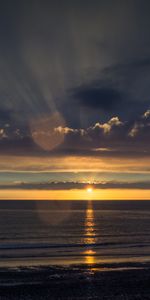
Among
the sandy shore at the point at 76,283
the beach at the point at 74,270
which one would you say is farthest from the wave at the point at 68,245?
the sandy shore at the point at 76,283

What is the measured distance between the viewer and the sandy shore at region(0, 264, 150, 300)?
115ft

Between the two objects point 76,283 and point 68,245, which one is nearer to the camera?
point 76,283

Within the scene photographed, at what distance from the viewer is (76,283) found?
A: 3984 centimetres

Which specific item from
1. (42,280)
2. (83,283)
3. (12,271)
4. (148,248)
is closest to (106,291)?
(83,283)

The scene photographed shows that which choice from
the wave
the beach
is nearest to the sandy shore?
the beach

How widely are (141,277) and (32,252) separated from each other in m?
22.6

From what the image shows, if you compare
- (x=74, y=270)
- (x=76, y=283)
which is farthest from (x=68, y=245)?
(x=76, y=283)

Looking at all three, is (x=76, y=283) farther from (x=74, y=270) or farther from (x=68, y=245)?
(x=68, y=245)

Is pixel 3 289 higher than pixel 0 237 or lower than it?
lower

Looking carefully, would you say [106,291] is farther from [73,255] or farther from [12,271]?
[73,255]

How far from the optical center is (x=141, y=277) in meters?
43.1

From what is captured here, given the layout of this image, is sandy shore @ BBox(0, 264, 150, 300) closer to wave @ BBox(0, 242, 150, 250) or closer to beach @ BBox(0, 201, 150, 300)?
beach @ BBox(0, 201, 150, 300)

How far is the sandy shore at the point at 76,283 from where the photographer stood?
115ft

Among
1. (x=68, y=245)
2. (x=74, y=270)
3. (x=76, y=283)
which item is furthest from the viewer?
(x=68, y=245)
